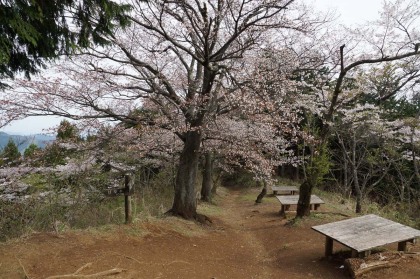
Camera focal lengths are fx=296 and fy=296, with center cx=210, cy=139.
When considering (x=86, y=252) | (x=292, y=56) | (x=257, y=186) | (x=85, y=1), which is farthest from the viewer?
(x=257, y=186)

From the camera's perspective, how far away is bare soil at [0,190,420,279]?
13.5ft

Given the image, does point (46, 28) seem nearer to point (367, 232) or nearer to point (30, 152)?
point (367, 232)

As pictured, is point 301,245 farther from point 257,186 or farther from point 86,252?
point 257,186

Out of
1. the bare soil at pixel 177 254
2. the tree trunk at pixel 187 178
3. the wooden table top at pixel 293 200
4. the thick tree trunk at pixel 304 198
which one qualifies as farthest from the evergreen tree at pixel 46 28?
the wooden table top at pixel 293 200

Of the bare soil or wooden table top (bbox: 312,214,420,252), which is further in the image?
wooden table top (bbox: 312,214,420,252)

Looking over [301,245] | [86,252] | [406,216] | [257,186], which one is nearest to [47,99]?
[86,252]

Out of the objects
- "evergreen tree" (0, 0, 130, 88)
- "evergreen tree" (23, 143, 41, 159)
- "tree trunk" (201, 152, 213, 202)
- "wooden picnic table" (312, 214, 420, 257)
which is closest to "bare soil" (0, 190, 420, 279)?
"wooden picnic table" (312, 214, 420, 257)

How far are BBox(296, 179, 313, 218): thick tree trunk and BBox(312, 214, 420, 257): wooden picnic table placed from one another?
2.13 m

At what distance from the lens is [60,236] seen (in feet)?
16.8

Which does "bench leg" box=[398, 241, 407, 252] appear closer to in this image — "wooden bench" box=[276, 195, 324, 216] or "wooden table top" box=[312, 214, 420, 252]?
"wooden table top" box=[312, 214, 420, 252]

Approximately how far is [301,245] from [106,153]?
5985 mm

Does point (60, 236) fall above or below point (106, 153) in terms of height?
below

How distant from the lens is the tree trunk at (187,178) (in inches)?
324

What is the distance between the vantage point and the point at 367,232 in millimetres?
4871
